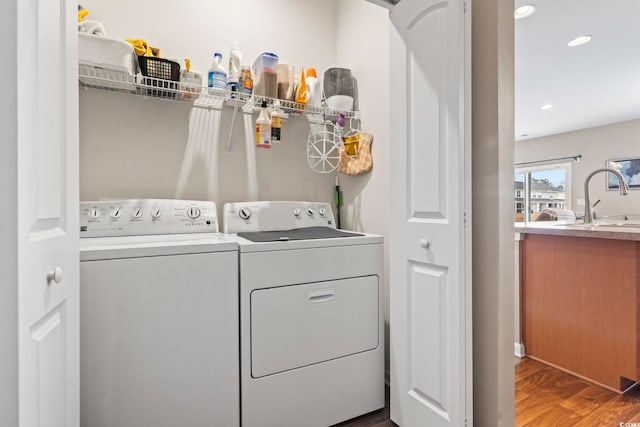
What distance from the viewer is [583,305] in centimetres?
206

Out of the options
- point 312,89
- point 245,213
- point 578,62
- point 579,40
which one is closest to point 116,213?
point 245,213

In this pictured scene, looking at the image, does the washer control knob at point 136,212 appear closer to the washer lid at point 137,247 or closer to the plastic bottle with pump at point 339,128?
the washer lid at point 137,247

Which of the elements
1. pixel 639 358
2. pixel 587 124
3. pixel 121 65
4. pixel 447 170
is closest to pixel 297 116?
pixel 121 65

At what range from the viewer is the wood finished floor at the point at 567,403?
5.28 feet

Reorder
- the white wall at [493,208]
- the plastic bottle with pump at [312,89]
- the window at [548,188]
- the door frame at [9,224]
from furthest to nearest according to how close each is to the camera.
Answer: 1. the window at [548,188]
2. the plastic bottle with pump at [312,89]
3. the white wall at [493,208]
4. the door frame at [9,224]

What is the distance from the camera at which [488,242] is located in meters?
1.27

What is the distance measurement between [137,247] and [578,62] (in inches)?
187

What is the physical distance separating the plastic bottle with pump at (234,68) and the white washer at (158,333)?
2.89 ft

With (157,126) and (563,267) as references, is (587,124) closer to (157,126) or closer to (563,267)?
(563,267)

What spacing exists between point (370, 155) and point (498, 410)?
54.4 inches

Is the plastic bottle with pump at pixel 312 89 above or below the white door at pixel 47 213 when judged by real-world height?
above

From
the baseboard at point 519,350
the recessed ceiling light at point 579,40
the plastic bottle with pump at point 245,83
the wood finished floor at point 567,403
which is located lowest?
the wood finished floor at point 567,403

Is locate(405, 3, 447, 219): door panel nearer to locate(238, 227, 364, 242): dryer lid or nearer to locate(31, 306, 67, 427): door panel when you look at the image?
locate(238, 227, 364, 242): dryer lid

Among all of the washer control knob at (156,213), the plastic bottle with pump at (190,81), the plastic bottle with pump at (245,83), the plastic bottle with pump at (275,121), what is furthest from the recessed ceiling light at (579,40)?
the washer control knob at (156,213)
